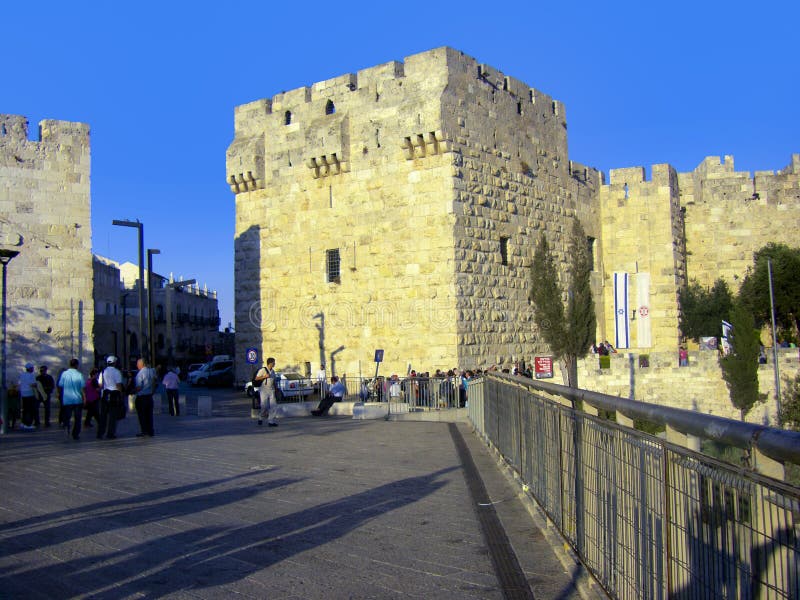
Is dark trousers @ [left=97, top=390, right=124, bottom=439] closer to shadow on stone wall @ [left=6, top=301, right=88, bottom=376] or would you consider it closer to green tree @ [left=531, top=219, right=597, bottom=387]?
shadow on stone wall @ [left=6, top=301, right=88, bottom=376]

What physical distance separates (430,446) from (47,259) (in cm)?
961

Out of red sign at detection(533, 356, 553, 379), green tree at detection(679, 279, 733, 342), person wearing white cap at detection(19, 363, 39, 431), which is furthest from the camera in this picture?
green tree at detection(679, 279, 733, 342)

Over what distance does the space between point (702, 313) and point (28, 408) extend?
19.6m

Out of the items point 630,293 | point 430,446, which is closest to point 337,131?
point 630,293

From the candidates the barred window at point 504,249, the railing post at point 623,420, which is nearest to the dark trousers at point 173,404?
the barred window at point 504,249

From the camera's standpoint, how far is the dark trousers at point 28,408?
12727mm

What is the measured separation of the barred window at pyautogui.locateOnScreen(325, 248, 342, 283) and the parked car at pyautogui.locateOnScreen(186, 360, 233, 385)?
45.5ft

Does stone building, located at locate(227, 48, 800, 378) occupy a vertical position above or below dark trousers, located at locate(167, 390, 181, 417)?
above

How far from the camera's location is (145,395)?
36.2 ft

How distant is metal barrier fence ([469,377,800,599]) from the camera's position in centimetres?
190

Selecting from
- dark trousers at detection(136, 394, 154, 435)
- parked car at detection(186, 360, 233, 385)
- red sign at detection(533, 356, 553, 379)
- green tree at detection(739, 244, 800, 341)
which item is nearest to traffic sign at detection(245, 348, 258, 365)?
red sign at detection(533, 356, 553, 379)

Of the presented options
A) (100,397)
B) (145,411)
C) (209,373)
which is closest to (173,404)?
(100,397)

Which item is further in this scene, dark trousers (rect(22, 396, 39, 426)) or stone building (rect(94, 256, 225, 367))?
stone building (rect(94, 256, 225, 367))

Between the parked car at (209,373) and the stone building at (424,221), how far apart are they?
11118 millimetres
